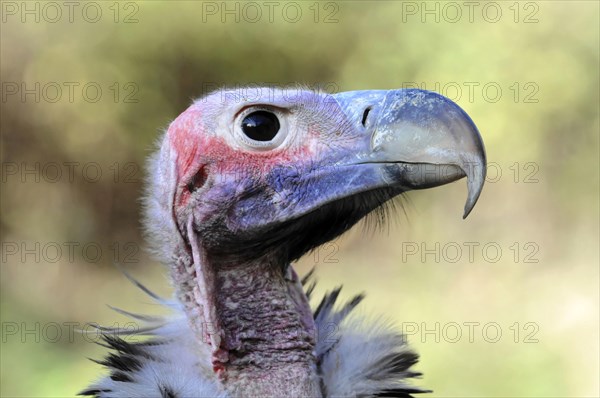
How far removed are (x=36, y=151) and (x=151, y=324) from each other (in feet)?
21.0

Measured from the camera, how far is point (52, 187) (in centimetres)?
853

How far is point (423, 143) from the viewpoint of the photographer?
2330 millimetres

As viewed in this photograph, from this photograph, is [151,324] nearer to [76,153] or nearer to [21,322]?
[21,322]

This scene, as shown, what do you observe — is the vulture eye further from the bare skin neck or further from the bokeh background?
the bokeh background

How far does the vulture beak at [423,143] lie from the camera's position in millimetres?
2314

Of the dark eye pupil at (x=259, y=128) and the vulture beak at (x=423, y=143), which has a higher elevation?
the dark eye pupil at (x=259, y=128)

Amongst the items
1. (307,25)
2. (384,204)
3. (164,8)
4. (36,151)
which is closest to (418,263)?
(307,25)

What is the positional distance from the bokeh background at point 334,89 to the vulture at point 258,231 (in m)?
5.07

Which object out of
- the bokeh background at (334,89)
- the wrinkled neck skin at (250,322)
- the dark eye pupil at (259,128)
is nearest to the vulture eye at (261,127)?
the dark eye pupil at (259,128)

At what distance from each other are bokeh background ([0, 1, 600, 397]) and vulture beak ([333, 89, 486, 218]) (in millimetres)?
5415

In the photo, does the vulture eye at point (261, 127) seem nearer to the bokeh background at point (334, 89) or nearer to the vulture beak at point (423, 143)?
the vulture beak at point (423, 143)

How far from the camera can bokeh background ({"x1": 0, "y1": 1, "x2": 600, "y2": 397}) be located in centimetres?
799

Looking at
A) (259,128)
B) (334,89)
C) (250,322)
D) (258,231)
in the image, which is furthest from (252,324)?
(334,89)

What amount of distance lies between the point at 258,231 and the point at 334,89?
17.0 ft
